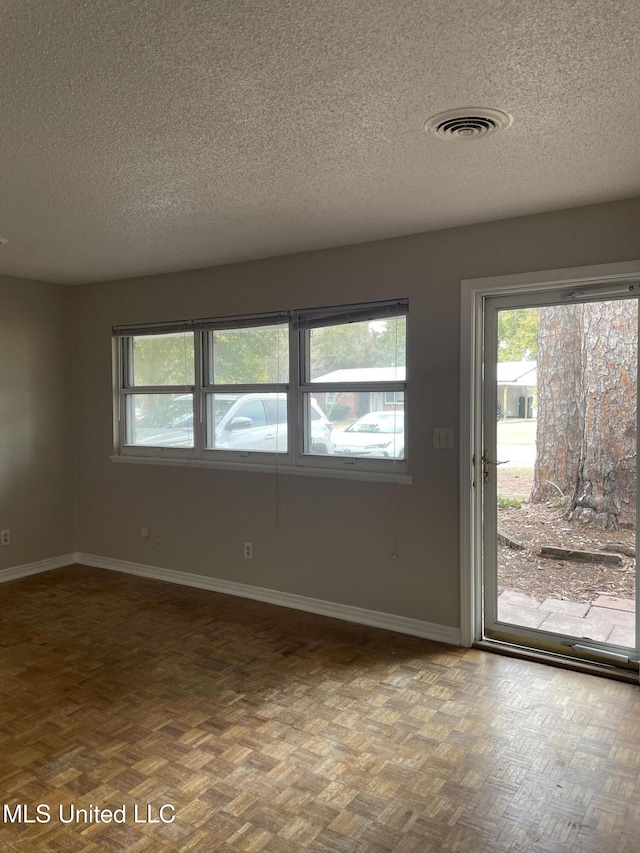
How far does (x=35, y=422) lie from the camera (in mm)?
5262

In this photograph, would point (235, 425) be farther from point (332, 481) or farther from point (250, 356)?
point (332, 481)

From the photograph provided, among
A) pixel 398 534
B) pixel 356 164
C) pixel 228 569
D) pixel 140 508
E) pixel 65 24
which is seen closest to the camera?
pixel 65 24

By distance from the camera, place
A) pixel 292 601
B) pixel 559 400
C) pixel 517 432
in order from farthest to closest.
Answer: pixel 292 601
pixel 517 432
pixel 559 400

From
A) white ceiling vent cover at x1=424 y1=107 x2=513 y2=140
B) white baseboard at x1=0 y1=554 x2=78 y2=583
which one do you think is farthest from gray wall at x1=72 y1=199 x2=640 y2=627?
white ceiling vent cover at x1=424 y1=107 x2=513 y2=140

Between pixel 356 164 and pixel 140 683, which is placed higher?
pixel 356 164

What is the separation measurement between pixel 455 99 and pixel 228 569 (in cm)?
355

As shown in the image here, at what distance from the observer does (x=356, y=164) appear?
103 inches

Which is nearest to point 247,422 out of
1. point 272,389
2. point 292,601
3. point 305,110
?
point 272,389

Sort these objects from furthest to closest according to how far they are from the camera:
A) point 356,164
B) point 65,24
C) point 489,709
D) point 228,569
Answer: point 228,569
point 489,709
point 356,164
point 65,24

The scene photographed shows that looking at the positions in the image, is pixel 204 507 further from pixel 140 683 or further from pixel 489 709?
pixel 489 709

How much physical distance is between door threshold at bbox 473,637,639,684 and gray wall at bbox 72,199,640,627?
0.85 ft

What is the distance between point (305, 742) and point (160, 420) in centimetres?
311

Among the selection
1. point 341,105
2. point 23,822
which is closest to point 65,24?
point 341,105

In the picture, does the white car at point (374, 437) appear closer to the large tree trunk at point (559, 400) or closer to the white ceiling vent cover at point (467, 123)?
the large tree trunk at point (559, 400)
